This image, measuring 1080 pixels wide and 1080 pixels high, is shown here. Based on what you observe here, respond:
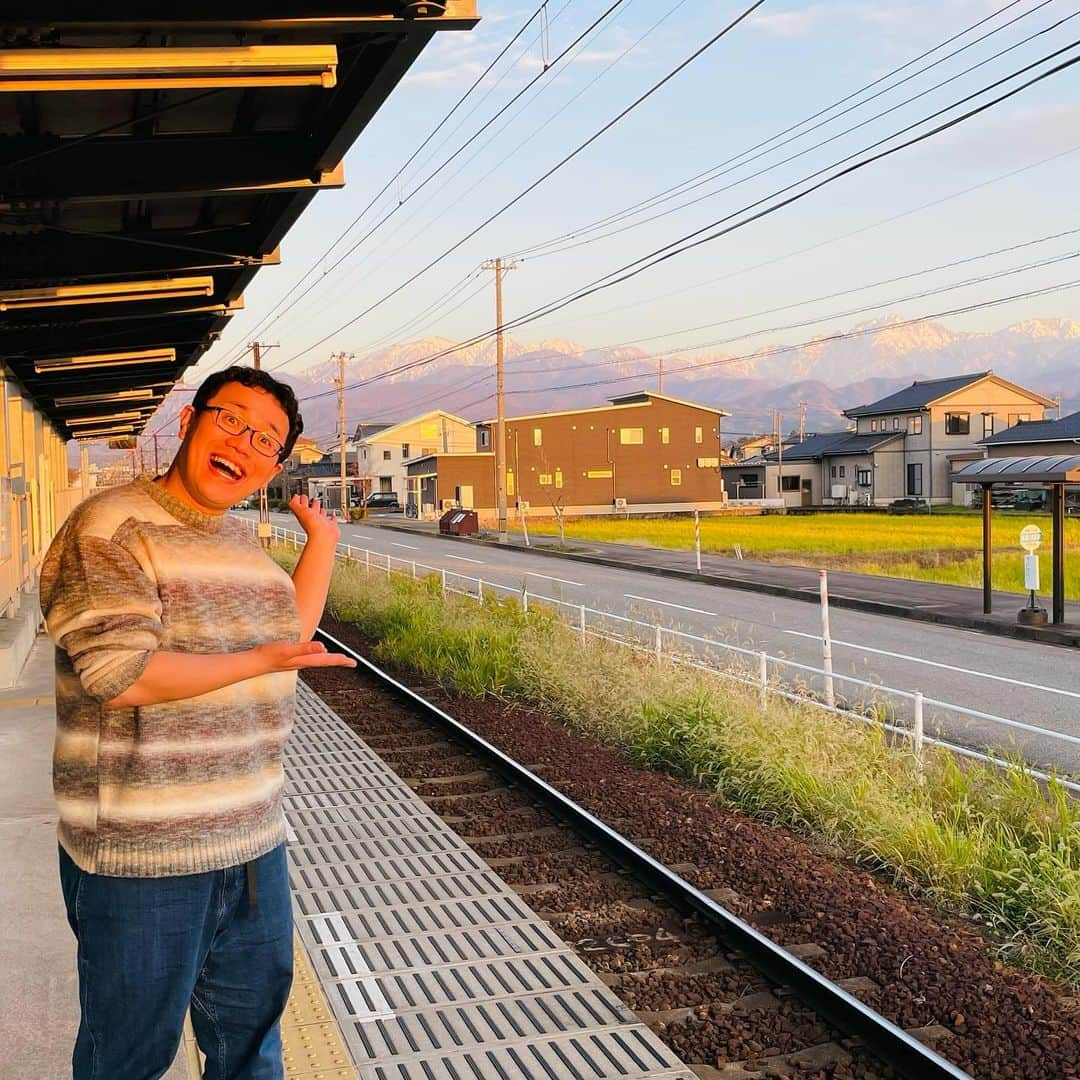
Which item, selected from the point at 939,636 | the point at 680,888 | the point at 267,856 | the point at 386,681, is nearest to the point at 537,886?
the point at 680,888

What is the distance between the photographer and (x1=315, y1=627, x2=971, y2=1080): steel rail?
438 cm

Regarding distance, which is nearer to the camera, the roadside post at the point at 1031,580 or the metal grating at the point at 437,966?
the metal grating at the point at 437,966

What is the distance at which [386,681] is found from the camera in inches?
556

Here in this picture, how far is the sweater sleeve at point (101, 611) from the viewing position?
2.28 meters

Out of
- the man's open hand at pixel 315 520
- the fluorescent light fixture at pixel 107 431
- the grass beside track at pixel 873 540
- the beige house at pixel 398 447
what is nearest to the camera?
the man's open hand at pixel 315 520

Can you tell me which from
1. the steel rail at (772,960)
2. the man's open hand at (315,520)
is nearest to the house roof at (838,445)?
the steel rail at (772,960)

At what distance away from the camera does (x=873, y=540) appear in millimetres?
40469

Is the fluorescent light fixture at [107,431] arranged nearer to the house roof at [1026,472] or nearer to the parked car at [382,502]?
the house roof at [1026,472]

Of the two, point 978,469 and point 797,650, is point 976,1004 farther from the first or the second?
point 978,469

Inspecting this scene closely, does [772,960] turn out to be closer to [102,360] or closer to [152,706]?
[152,706]

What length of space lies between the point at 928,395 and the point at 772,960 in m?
69.6

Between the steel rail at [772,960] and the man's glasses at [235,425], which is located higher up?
the man's glasses at [235,425]

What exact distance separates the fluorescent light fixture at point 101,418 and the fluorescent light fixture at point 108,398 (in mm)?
3298

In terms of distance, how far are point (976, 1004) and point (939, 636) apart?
567 inches
